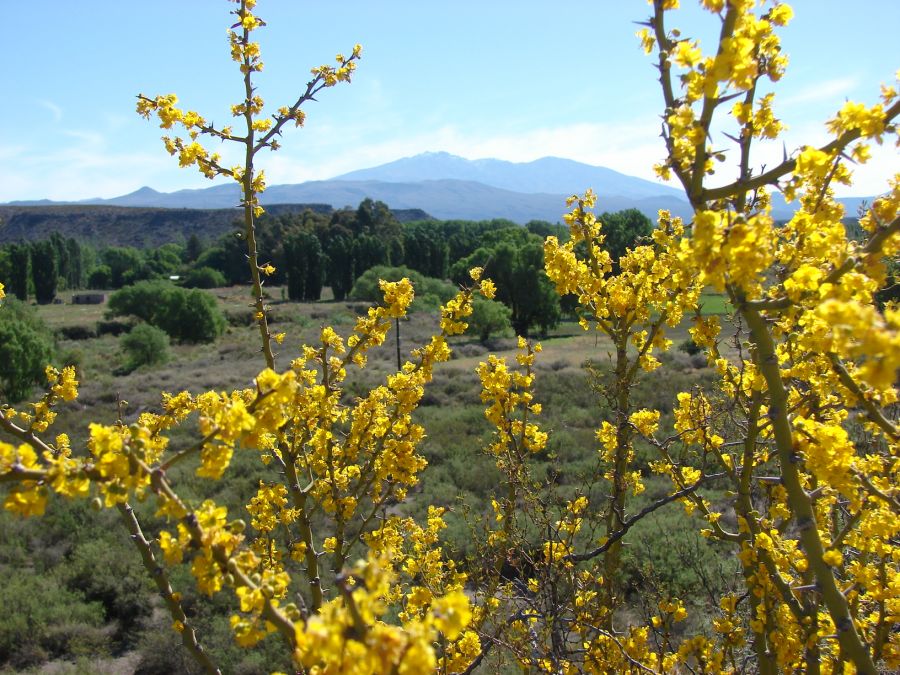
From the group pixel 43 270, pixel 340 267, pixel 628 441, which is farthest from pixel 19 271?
pixel 628 441

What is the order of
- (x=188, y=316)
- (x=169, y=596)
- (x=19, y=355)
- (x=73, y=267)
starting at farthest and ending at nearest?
(x=73, y=267) → (x=188, y=316) → (x=19, y=355) → (x=169, y=596)

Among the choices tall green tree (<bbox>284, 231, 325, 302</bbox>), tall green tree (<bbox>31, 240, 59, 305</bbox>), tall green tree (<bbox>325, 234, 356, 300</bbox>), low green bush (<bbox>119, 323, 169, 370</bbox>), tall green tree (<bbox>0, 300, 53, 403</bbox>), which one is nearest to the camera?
tall green tree (<bbox>0, 300, 53, 403</bbox>)

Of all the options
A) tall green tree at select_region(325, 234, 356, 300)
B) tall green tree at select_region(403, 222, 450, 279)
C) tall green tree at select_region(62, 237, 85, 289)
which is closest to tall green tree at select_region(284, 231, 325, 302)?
tall green tree at select_region(325, 234, 356, 300)

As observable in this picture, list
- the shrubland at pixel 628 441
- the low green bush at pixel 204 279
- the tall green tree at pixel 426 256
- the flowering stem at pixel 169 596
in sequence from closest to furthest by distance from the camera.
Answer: the shrubland at pixel 628 441 → the flowering stem at pixel 169 596 → the tall green tree at pixel 426 256 → the low green bush at pixel 204 279

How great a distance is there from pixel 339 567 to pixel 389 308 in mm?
1721

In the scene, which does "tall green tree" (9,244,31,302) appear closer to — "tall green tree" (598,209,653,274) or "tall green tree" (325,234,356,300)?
"tall green tree" (325,234,356,300)

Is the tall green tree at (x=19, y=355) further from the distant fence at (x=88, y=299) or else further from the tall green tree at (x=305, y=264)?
the distant fence at (x=88, y=299)

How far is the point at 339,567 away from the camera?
3826 millimetres

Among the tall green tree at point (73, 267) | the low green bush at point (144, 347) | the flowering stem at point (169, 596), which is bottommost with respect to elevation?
the low green bush at point (144, 347)

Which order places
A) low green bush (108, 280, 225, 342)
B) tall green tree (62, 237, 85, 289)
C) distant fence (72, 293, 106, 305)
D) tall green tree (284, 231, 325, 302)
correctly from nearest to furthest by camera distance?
low green bush (108, 280, 225, 342)
tall green tree (284, 231, 325, 302)
distant fence (72, 293, 106, 305)
tall green tree (62, 237, 85, 289)

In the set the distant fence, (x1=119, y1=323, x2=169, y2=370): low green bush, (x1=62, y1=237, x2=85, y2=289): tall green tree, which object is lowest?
(x1=119, y1=323, x2=169, y2=370): low green bush

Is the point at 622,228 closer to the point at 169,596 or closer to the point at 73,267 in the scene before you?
the point at 169,596

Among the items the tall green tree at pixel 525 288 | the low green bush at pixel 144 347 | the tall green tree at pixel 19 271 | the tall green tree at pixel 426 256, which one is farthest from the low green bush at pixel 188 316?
the tall green tree at pixel 426 256

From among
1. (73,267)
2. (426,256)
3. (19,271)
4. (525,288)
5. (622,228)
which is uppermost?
(622,228)
